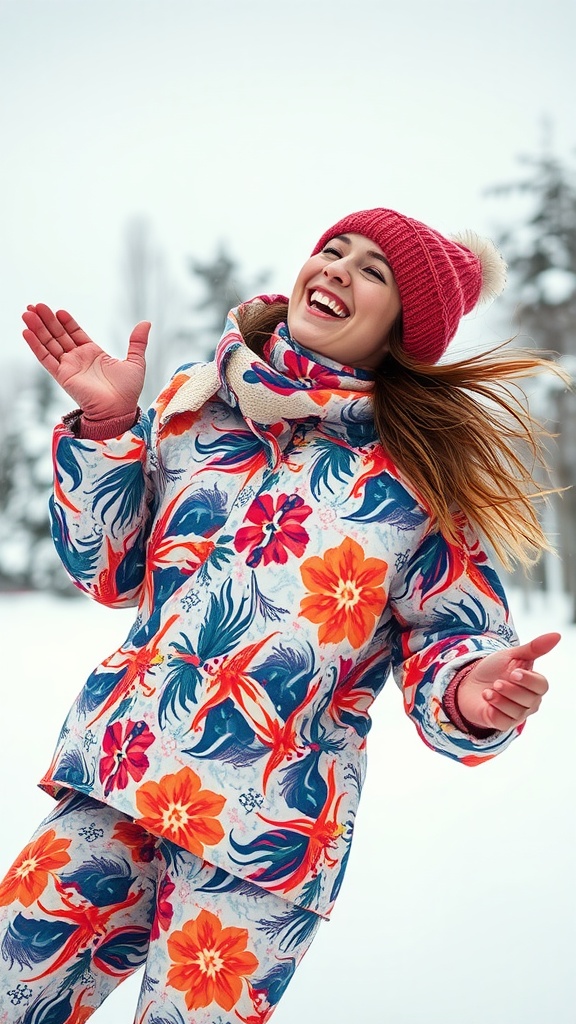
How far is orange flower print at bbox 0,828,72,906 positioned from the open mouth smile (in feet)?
1.77

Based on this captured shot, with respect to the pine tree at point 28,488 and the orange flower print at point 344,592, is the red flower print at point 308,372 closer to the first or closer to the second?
the orange flower print at point 344,592

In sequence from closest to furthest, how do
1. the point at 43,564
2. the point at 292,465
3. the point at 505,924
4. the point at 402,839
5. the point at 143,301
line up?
the point at 292,465 < the point at 505,924 < the point at 402,839 < the point at 43,564 < the point at 143,301

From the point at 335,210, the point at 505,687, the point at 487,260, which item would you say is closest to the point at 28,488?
the point at 335,210

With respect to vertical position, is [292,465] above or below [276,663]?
above

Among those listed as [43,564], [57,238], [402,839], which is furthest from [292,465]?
[57,238]

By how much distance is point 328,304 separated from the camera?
1114 millimetres

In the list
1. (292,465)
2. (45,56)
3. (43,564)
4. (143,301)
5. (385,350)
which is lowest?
(43,564)

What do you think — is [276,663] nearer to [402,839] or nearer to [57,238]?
[402,839]

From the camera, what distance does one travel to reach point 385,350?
3.81 feet

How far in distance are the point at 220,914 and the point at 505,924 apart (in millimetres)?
1275

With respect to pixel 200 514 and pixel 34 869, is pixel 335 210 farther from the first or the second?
pixel 34 869

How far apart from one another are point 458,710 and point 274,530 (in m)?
0.23

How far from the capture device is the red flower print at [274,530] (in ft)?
3.43

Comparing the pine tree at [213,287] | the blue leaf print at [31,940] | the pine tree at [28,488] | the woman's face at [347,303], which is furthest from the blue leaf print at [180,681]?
the pine tree at [213,287]
